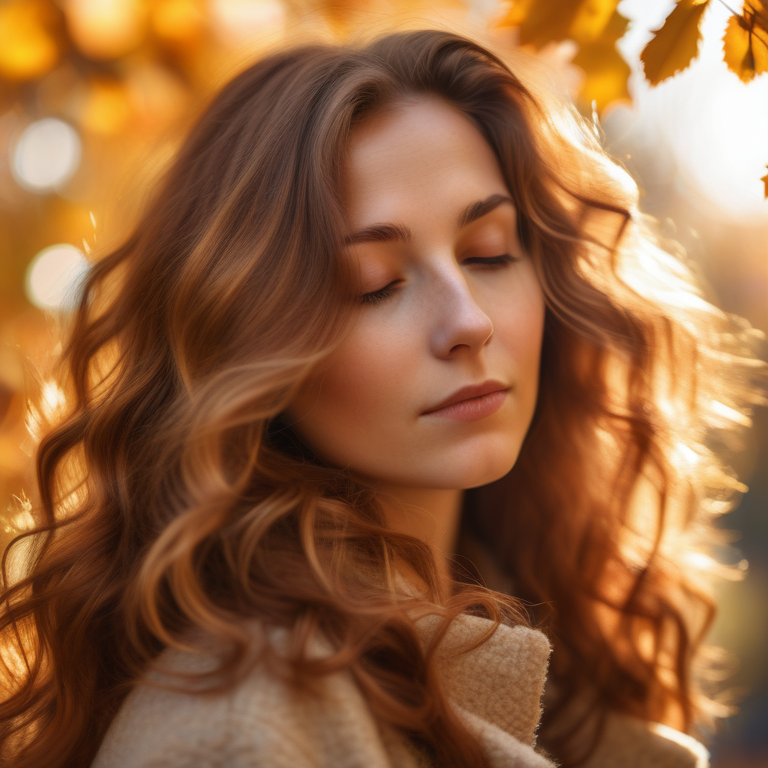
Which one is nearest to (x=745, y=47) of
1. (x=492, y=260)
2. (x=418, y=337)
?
(x=492, y=260)

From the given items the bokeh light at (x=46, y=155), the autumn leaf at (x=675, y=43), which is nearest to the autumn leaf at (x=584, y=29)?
the autumn leaf at (x=675, y=43)

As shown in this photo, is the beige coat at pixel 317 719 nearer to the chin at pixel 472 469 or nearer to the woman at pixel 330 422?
the woman at pixel 330 422

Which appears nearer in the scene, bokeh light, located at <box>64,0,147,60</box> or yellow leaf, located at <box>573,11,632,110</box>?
yellow leaf, located at <box>573,11,632,110</box>

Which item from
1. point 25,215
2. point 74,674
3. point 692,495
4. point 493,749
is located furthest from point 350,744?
point 25,215

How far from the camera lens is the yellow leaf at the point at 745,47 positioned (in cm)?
118

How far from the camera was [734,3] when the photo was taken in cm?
120

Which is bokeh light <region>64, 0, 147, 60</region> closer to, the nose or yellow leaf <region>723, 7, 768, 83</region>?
the nose

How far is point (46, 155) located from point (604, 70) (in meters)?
1.74

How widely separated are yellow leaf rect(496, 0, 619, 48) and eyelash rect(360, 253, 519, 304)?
0.46 metres

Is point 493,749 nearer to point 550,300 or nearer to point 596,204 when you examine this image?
point 550,300

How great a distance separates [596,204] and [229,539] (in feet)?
4.27

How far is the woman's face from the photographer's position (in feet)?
4.48

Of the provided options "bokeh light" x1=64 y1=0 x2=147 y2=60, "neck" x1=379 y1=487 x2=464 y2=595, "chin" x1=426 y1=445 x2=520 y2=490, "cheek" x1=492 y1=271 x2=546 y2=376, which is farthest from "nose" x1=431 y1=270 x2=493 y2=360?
"bokeh light" x1=64 y1=0 x2=147 y2=60

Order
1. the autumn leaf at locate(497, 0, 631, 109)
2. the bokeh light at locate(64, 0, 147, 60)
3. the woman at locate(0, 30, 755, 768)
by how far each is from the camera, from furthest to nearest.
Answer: the bokeh light at locate(64, 0, 147, 60) → the autumn leaf at locate(497, 0, 631, 109) → the woman at locate(0, 30, 755, 768)
